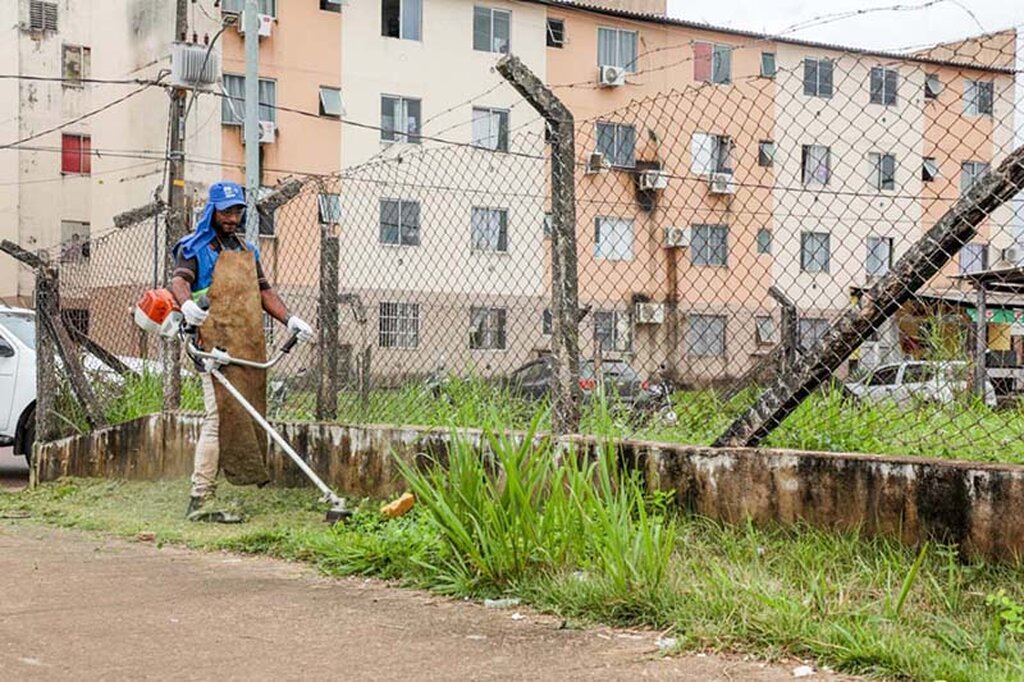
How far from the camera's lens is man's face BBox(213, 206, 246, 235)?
737 cm

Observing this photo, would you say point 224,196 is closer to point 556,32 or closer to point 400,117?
point 400,117

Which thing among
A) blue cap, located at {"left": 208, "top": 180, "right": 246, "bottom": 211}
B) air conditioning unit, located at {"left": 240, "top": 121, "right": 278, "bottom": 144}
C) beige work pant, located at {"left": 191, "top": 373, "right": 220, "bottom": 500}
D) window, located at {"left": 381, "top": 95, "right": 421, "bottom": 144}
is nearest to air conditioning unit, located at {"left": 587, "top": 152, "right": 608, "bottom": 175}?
blue cap, located at {"left": 208, "top": 180, "right": 246, "bottom": 211}

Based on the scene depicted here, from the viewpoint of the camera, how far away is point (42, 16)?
4184 cm

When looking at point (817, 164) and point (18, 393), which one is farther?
point (18, 393)

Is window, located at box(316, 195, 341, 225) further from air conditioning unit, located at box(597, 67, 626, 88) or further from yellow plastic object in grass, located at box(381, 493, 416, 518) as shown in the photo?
air conditioning unit, located at box(597, 67, 626, 88)

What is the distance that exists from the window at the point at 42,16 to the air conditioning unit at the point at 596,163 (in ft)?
125

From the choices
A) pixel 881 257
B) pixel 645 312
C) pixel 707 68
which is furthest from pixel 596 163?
pixel 707 68

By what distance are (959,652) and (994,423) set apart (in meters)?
2.38

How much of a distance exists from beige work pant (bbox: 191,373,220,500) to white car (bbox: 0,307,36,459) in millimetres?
5256

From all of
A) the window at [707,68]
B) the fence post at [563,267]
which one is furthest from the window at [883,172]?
the window at [707,68]

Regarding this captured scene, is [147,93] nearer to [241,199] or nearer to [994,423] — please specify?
[241,199]

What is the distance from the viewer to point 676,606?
4289 millimetres

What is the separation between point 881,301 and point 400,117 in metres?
29.4

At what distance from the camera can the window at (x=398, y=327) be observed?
28.8 ft
